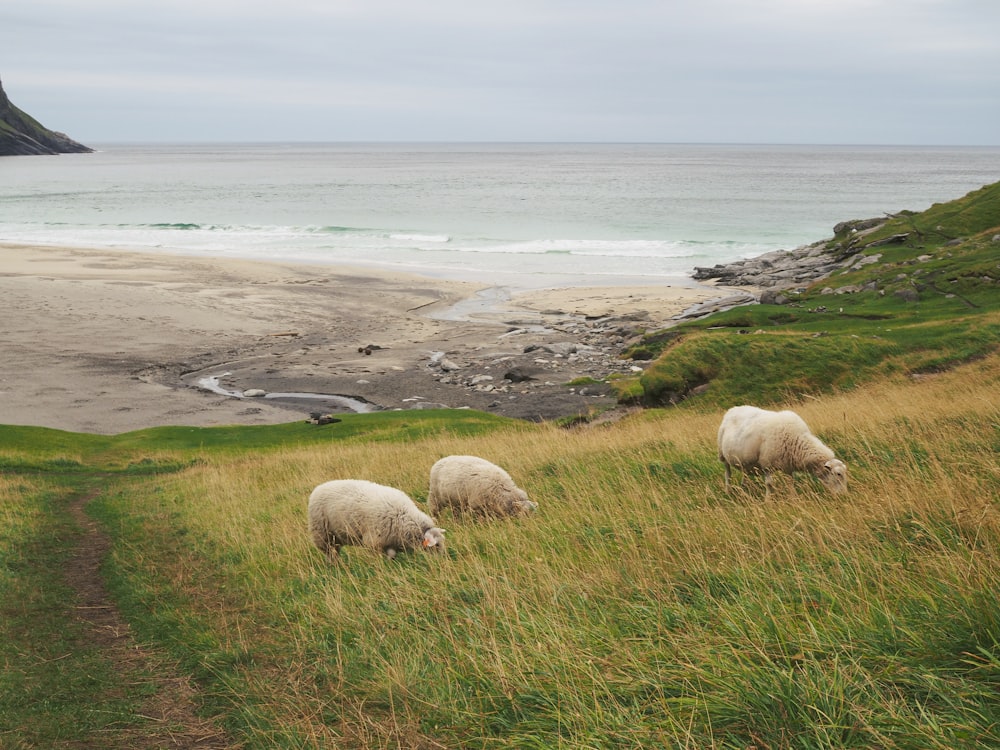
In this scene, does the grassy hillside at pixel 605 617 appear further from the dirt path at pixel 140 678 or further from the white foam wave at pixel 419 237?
the white foam wave at pixel 419 237

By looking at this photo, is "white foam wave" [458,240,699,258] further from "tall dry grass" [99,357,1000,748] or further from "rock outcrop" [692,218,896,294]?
"tall dry grass" [99,357,1000,748]

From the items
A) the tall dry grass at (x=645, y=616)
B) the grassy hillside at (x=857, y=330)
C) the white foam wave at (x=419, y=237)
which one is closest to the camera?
the tall dry grass at (x=645, y=616)

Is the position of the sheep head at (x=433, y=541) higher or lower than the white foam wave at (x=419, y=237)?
lower

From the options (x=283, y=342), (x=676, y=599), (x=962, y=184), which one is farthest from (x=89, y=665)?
(x=962, y=184)

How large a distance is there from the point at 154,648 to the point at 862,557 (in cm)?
796

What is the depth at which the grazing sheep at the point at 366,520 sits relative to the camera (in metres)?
10.8

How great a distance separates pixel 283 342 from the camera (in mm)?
49312

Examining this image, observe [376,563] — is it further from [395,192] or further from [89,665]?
[395,192]

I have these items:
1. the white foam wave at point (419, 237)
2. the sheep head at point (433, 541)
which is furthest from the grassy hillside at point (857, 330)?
the white foam wave at point (419, 237)

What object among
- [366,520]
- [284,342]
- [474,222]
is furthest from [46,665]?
[474,222]

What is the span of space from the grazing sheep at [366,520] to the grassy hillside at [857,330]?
17308 mm

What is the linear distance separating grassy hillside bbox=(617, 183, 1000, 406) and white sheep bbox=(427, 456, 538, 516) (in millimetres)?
15220

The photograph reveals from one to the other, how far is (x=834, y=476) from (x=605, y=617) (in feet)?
17.8

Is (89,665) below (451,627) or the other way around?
below
